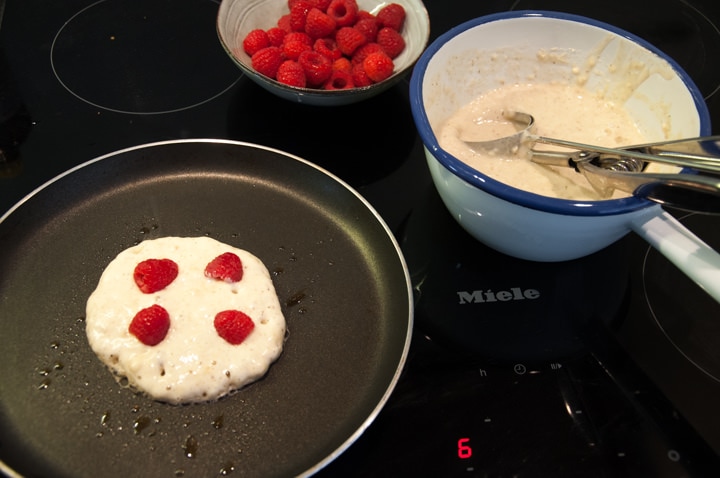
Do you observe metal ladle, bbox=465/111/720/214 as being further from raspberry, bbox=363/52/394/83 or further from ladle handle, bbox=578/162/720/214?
raspberry, bbox=363/52/394/83

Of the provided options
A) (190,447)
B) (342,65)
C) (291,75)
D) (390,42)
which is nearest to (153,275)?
(190,447)

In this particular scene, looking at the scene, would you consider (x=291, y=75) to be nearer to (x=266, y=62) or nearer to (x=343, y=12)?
(x=266, y=62)

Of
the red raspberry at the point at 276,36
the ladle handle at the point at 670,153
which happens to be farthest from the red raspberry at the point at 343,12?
the ladle handle at the point at 670,153

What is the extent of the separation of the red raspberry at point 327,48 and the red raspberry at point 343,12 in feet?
0.14

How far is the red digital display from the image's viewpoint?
72cm

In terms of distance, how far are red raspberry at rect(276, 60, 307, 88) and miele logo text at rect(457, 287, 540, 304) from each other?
47 cm

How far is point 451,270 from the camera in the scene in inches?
36.2

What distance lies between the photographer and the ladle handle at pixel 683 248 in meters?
0.64

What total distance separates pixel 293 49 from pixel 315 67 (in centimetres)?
6

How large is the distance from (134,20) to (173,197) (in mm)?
527

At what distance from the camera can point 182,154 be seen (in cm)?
100

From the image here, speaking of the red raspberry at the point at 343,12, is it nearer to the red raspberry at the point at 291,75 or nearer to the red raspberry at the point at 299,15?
the red raspberry at the point at 299,15

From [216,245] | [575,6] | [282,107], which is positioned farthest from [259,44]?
[575,6]

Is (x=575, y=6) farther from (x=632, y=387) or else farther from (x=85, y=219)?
(x=85, y=219)
